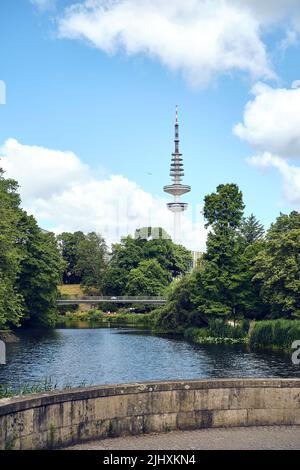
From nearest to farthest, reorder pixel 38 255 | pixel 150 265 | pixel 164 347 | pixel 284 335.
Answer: pixel 284 335, pixel 164 347, pixel 38 255, pixel 150 265

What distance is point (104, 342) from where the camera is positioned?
2491 inches

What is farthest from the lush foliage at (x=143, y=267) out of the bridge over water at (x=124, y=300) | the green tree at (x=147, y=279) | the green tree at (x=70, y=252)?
the green tree at (x=70, y=252)

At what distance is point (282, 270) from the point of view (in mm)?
54469

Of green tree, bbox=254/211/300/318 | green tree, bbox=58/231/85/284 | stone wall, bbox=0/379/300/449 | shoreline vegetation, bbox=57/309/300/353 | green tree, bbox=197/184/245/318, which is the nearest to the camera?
stone wall, bbox=0/379/300/449

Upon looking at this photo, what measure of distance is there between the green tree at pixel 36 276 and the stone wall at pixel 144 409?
58.8 metres

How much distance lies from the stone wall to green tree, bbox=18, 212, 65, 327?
193 feet

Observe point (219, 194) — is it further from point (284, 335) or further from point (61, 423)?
point (61, 423)

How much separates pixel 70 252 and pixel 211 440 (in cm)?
14888

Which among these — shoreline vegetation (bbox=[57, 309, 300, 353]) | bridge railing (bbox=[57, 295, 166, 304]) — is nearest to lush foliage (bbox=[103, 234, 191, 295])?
bridge railing (bbox=[57, 295, 166, 304])

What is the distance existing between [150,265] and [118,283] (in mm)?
10545

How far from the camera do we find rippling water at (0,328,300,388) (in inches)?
1492

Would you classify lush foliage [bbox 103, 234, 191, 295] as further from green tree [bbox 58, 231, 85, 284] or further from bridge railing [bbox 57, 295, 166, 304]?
green tree [bbox 58, 231, 85, 284]
